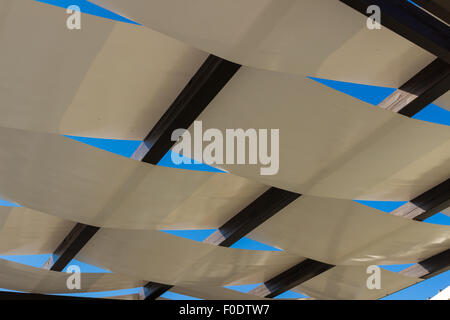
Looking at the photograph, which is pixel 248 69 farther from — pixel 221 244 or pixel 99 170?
pixel 221 244

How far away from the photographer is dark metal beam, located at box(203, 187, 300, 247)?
8734mm

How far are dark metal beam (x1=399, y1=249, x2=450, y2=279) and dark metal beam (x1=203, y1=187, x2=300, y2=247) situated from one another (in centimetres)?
558

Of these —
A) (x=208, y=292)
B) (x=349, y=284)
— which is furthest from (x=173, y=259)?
(x=349, y=284)

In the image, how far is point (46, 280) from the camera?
11.7 metres

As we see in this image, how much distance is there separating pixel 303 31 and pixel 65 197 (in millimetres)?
4959

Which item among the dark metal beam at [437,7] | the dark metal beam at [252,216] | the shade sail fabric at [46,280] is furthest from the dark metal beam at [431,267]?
the dark metal beam at [437,7]

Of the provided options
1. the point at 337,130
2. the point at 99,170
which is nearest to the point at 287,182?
the point at 337,130

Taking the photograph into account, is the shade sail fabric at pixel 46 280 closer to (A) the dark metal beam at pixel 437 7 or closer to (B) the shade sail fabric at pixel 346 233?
(B) the shade sail fabric at pixel 346 233

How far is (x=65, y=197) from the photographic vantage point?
7.90 metres

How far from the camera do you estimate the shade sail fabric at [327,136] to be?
609 cm

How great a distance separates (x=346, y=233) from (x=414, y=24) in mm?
5830

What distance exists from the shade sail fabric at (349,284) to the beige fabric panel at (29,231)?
6877mm

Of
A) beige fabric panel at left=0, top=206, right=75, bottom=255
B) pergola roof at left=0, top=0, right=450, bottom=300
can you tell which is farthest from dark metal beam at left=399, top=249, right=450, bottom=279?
beige fabric panel at left=0, top=206, right=75, bottom=255

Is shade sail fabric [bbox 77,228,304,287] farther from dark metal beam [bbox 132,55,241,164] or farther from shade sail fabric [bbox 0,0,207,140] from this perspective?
shade sail fabric [bbox 0,0,207,140]
